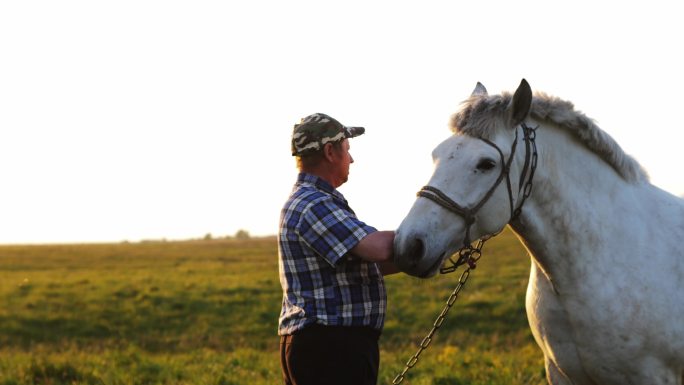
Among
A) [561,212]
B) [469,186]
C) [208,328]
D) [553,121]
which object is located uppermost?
[553,121]

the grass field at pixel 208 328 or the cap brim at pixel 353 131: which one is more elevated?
the cap brim at pixel 353 131

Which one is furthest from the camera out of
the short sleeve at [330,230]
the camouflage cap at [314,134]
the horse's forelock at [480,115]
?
the camouflage cap at [314,134]

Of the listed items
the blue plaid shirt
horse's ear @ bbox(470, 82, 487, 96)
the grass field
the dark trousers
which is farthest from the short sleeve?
the grass field

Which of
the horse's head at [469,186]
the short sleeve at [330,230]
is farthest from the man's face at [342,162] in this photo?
the horse's head at [469,186]

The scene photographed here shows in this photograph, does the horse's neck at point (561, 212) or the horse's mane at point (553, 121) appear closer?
the horse's mane at point (553, 121)

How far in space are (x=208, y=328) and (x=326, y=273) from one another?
42.5 ft

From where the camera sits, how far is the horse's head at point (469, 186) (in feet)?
13.2

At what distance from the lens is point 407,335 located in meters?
15.3

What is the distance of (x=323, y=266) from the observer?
4340 millimetres

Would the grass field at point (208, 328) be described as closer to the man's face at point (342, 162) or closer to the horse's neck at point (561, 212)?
the horse's neck at point (561, 212)

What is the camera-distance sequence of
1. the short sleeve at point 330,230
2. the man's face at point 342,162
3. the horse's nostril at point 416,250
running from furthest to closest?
the man's face at point 342,162, the short sleeve at point 330,230, the horse's nostril at point 416,250

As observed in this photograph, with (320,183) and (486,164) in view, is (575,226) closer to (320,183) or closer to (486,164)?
(486,164)

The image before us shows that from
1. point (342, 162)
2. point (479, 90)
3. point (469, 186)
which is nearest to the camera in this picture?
point (469, 186)

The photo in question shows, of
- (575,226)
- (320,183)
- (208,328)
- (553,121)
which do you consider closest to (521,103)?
(553,121)
